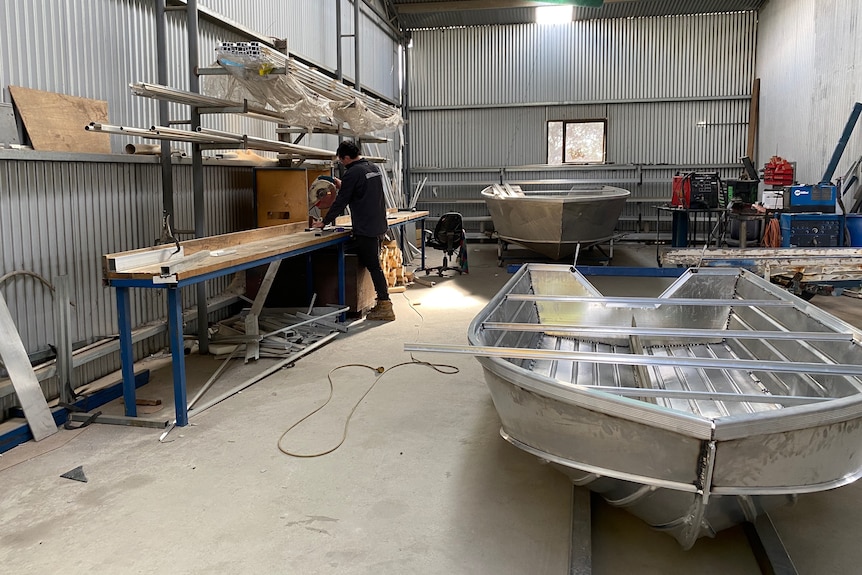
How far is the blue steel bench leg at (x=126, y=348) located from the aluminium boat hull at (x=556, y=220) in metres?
6.74

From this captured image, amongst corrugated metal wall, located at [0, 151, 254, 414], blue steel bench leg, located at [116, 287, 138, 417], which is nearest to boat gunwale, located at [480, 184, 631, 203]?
corrugated metal wall, located at [0, 151, 254, 414]

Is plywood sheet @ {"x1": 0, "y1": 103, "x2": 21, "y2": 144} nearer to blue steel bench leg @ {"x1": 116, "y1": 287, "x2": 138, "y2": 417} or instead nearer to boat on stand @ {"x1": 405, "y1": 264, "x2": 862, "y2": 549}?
blue steel bench leg @ {"x1": 116, "y1": 287, "x2": 138, "y2": 417}

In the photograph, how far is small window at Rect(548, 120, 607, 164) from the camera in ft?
46.2

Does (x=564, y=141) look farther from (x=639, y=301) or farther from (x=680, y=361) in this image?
(x=680, y=361)

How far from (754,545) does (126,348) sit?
3.30 metres

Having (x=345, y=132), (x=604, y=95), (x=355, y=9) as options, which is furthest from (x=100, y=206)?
(x=604, y=95)

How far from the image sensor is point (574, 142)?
14188 millimetres

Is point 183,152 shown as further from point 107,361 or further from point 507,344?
point 507,344

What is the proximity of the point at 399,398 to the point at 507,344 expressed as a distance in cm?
101

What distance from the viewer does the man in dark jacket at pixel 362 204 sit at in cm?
619

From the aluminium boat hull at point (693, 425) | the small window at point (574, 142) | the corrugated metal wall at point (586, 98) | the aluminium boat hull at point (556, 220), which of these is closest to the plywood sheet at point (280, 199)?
the aluminium boat hull at point (693, 425)

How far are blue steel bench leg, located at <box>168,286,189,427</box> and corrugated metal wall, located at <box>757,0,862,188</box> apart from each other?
27.6ft

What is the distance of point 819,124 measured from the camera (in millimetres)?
9688

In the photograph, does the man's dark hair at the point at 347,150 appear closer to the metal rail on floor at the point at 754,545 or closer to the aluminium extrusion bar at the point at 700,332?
the aluminium extrusion bar at the point at 700,332
